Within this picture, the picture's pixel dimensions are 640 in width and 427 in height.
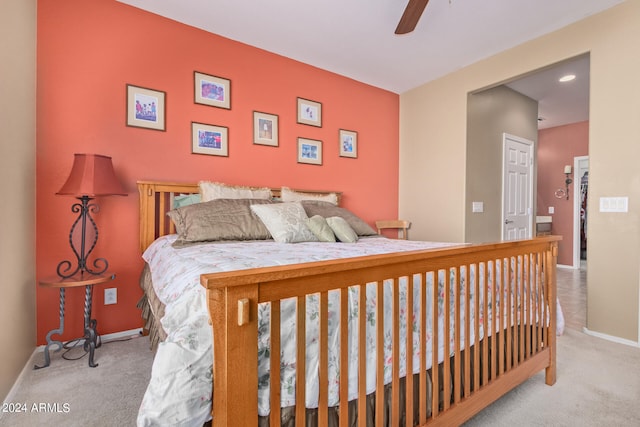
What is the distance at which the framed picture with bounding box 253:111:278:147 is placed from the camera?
9.99 feet

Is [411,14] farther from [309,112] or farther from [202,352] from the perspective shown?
[202,352]

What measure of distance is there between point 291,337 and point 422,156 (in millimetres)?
3481

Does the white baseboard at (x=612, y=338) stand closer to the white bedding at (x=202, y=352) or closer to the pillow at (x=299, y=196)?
the white bedding at (x=202, y=352)

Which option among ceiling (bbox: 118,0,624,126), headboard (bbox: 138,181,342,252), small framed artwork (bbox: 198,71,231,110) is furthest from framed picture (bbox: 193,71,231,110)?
headboard (bbox: 138,181,342,252)

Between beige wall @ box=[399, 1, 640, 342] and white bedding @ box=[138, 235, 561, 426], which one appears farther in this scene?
beige wall @ box=[399, 1, 640, 342]

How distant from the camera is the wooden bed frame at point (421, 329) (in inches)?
28.4

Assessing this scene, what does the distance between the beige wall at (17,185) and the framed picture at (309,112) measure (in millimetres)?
2109

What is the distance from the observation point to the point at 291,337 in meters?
0.93

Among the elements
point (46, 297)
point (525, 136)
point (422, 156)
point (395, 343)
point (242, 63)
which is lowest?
point (46, 297)

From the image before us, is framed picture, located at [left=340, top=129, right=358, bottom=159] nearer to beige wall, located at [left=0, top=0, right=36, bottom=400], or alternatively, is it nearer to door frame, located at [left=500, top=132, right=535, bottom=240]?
door frame, located at [left=500, top=132, right=535, bottom=240]

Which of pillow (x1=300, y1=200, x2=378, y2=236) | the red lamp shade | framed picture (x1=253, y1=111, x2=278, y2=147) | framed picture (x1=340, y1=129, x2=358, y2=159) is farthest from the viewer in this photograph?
framed picture (x1=340, y1=129, x2=358, y2=159)

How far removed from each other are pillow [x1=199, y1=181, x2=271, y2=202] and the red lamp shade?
0.60 m

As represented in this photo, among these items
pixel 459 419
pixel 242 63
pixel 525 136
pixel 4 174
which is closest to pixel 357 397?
pixel 459 419

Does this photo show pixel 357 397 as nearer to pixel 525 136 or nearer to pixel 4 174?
pixel 4 174
